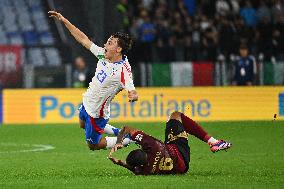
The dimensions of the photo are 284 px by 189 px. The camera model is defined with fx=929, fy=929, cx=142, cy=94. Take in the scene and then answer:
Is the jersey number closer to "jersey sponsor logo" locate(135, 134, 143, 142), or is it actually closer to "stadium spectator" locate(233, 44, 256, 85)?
"jersey sponsor logo" locate(135, 134, 143, 142)

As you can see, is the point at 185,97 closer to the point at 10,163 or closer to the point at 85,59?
the point at 85,59

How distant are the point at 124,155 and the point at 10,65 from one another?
7.94m

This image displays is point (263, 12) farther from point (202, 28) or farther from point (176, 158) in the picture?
point (176, 158)

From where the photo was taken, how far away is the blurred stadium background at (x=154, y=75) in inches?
635

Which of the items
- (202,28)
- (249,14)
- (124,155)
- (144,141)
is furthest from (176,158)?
(249,14)

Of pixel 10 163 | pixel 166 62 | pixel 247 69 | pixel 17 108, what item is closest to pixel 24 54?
pixel 17 108

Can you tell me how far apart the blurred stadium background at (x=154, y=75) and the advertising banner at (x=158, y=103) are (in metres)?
0.02

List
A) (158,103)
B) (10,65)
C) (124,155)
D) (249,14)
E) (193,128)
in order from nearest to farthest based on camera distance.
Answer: (193,128) < (124,155) < (10,65) < (158,103) < (249,14)

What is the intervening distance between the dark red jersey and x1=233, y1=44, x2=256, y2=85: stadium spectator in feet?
37.3

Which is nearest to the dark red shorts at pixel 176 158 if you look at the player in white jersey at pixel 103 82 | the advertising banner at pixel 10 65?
the player in white jersey at pixel 103 82

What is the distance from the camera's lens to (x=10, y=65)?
72.8ft

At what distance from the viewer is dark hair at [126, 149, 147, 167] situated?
10898 millimetres

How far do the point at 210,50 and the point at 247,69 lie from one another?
2.71 m

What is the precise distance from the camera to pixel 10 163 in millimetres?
13695
